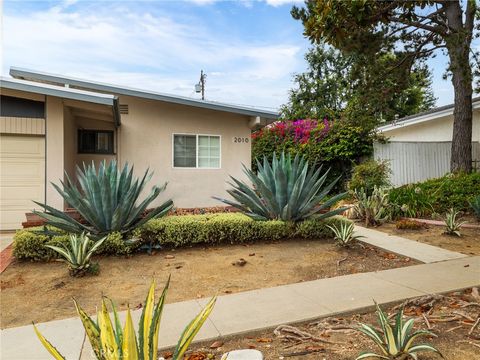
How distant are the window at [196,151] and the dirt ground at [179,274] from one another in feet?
16.2

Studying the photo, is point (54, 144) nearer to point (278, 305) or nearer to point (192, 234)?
point (192, 234)

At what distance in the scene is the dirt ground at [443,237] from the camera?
7097mm

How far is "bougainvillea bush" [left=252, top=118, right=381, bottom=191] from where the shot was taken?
14.8 m

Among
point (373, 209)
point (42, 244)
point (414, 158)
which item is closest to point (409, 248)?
point (373, 209)

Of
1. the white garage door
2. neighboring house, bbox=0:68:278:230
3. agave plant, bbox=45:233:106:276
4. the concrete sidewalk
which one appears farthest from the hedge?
neighboring house, bbox=0:68:278:230

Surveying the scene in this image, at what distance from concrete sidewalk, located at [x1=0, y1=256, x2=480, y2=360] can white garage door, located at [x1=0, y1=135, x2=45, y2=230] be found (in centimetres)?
604

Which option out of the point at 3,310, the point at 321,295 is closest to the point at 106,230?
the point at 3,310

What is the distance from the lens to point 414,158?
14.3 meters

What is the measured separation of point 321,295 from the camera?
4.54m

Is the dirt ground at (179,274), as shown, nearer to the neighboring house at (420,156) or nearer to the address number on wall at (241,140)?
the address number on wall at (241,140)

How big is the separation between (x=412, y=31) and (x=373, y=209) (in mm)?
6891

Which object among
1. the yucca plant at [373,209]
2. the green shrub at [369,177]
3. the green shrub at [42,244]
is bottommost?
the green shrub at [42,244]

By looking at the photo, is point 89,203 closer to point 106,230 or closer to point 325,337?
point 106,230

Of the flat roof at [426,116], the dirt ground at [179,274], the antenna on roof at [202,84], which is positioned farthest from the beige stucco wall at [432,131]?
the antenna on roof at [202,84]
